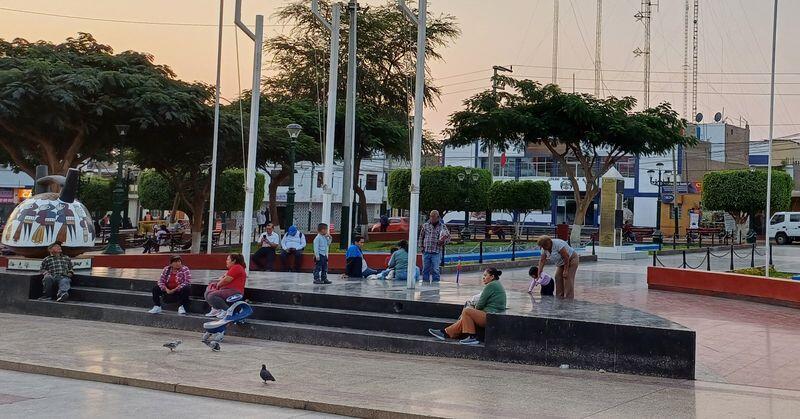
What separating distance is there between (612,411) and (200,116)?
2379 cm

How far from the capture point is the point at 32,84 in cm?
2541

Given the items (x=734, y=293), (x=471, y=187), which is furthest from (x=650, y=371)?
(x=471, y=187)

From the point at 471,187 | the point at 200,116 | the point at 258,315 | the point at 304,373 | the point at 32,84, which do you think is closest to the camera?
the point at 304,373

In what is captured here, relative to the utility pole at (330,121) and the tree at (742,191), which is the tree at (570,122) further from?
the utility pole at (330,121)

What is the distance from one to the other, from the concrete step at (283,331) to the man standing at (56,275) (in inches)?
8.2

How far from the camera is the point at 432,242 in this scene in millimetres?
16969

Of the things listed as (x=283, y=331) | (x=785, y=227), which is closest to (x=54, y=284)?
(x=283, y=331)

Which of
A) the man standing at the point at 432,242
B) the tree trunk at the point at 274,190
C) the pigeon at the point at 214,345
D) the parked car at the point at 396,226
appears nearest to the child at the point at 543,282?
the man standing at the point at 432,242

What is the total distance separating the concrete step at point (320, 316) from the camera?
12.3m

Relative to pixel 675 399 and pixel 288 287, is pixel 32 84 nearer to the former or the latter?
pixel 288 287

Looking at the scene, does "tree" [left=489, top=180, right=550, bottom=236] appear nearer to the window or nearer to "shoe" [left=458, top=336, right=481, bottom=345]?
the window

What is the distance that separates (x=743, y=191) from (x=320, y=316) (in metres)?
40.0

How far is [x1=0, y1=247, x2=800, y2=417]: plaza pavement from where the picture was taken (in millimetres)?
8523

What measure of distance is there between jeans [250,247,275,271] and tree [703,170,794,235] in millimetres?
34663
